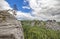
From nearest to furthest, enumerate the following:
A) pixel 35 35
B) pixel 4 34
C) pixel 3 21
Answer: pixel 4 34, pixel 3 21, pixel 35 35

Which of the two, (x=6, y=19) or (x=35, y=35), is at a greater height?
(x=6, y=19)

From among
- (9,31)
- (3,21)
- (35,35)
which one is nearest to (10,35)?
(9,31)

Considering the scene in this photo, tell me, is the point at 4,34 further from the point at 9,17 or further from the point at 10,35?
the point at 9,17

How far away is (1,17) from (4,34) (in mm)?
194

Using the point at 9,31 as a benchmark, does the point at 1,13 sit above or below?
above

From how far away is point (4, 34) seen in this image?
1.31 m

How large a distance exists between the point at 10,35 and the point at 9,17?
8.5 inches

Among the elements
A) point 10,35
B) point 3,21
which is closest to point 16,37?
point 10,35

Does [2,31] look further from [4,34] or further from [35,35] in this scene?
[35,35]

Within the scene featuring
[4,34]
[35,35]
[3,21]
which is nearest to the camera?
[4,34]

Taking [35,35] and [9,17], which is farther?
[35,35]

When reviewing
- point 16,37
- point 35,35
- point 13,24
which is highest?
point 13,24

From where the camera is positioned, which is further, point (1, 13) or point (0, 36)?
point (1, 13)

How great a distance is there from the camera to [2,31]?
1.31 m
